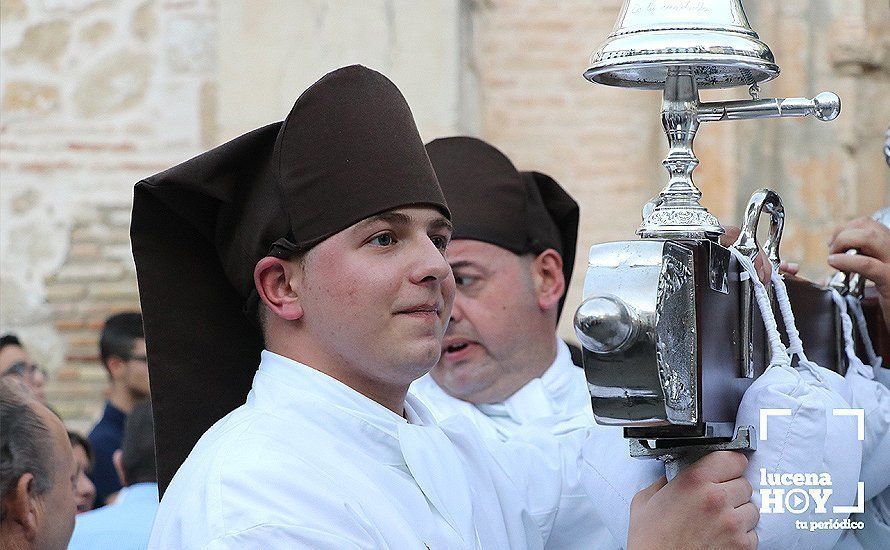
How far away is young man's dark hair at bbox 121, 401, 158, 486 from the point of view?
420 cm

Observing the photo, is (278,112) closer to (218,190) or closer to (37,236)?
(37,236)

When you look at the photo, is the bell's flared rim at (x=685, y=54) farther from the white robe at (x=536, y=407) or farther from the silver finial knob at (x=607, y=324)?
the white robe at (x=536, y=407)

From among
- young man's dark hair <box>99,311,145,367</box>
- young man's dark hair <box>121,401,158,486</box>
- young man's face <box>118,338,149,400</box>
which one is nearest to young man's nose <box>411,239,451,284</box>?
young man's dark hair <box>121,401,158,486</box>

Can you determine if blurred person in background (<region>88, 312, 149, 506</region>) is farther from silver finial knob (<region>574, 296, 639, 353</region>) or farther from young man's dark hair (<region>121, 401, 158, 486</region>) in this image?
silver finial knob (<region>574, 296, 639, 353</region>)

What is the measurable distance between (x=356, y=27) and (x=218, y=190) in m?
3.73

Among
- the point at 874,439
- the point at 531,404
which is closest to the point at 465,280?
the point at 531,404

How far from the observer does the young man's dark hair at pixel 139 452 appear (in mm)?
4203

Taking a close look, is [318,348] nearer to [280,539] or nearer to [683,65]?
[280,539]

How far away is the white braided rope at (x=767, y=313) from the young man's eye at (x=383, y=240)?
63 cm

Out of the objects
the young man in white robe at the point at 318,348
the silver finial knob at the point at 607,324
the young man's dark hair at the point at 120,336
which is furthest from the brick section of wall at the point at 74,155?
the silver finial knob at the point at 607,324

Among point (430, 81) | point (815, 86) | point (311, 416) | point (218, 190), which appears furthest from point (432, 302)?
point (815, 86)

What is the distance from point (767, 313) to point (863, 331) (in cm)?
73

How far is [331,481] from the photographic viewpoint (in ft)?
7.60

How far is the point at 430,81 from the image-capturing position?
20.3 ft
